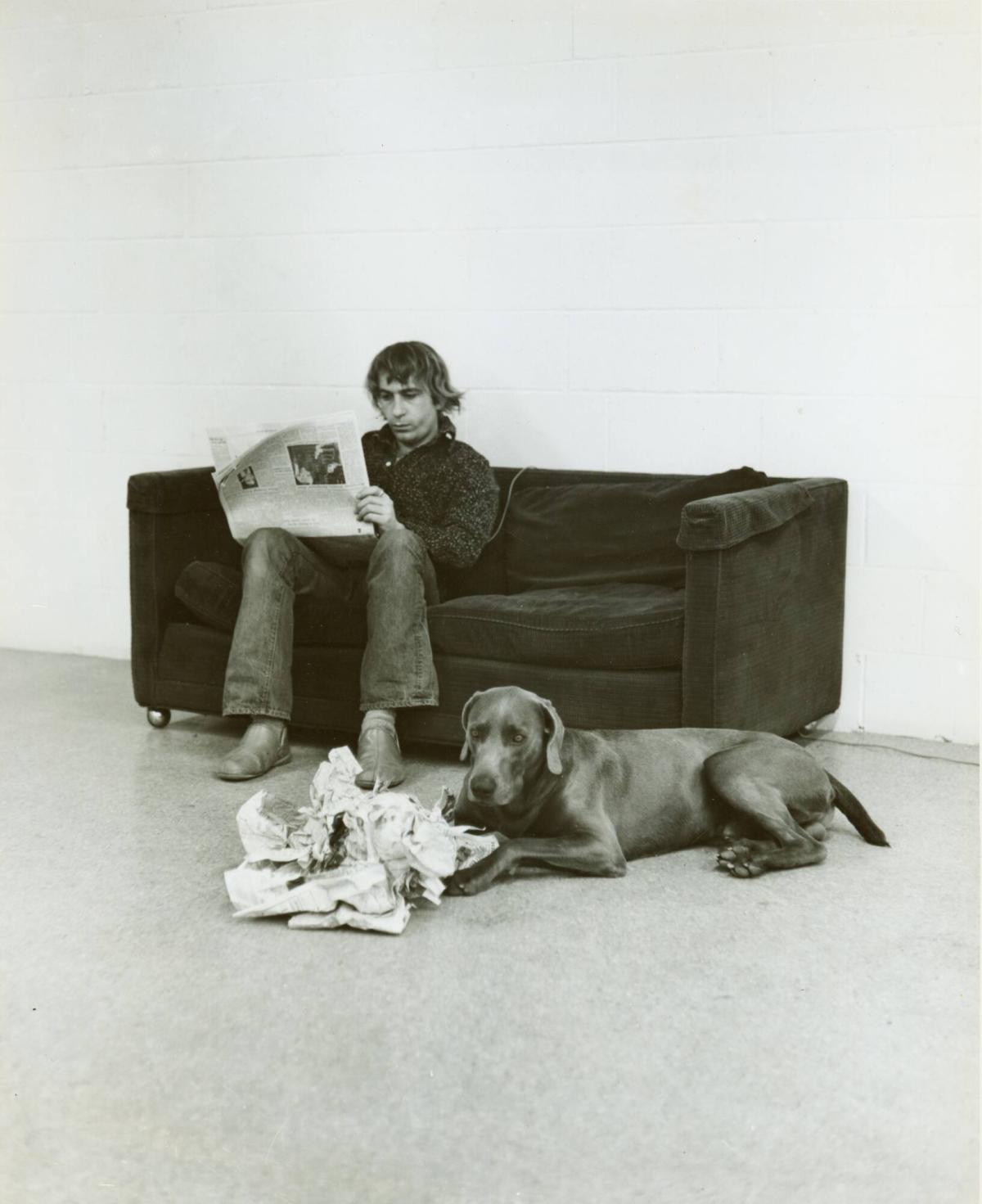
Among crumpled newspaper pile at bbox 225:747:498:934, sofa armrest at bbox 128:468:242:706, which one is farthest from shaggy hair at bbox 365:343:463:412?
crumpled newspaper pile at bbox 225:747:498:934

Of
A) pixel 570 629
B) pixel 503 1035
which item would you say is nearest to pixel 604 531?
pixel 570 629

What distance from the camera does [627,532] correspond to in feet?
11.8

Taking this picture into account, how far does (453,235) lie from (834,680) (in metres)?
1.69

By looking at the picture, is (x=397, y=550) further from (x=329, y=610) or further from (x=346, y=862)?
(x=346, y=862)

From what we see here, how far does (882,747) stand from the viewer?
11.6 ft

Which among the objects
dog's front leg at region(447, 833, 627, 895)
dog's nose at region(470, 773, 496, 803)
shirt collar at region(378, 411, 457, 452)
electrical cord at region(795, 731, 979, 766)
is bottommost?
electrical cord at region(795, 731, 979, 766)

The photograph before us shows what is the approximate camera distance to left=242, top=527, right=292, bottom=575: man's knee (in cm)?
332

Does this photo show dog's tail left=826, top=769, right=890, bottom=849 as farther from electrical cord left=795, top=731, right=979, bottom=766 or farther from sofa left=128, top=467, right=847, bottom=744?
electrical cord left=795, top=731, right=979, bottom=766

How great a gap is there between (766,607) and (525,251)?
1.42 metres

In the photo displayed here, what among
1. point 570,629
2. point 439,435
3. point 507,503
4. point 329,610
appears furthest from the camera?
point 507,503

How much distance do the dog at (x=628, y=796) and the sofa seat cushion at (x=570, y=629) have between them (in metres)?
0.36

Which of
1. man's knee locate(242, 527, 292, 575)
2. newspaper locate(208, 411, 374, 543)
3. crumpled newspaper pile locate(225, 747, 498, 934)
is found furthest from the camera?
man's knee locate(242, 527, 292, 575)

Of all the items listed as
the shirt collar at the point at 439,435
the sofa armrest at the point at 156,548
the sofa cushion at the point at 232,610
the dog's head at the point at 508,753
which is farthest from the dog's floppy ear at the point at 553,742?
the sofa armrest at the point at 156,548

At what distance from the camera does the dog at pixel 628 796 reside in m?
2.47
